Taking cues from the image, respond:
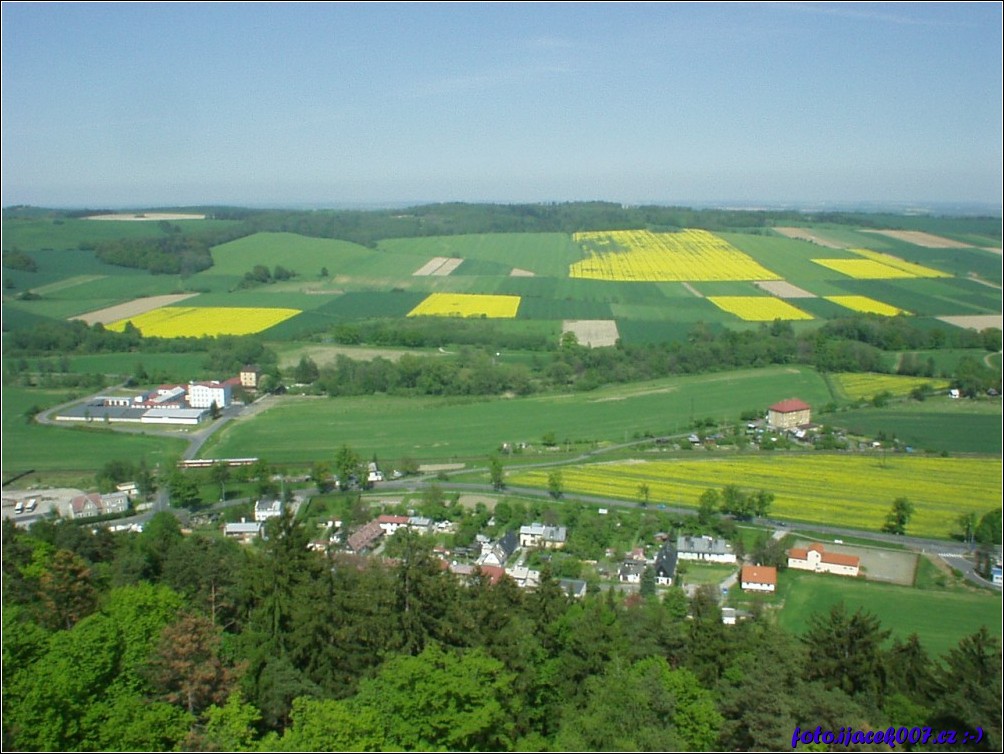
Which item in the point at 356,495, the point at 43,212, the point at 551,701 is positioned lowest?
the point at 356,495

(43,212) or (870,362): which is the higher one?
(43,212)

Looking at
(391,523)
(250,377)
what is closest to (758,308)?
(250,377)

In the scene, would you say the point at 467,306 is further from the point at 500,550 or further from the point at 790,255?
the point at 500,550

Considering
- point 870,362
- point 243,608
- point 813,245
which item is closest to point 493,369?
point 870,362

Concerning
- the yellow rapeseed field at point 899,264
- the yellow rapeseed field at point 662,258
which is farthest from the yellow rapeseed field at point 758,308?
the yellow rapeseed field at point 899,264

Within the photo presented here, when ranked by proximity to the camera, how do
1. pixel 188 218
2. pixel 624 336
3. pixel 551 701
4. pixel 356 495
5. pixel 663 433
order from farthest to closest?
pixel 188 218 → pixel 624 336 → pixel 663 433 → pixel 356 495 → pixel 551 701

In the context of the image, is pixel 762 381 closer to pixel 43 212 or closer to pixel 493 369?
pixel 493 369

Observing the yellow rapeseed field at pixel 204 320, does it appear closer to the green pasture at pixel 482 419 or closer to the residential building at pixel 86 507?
the green pasture at pixel 482 419
